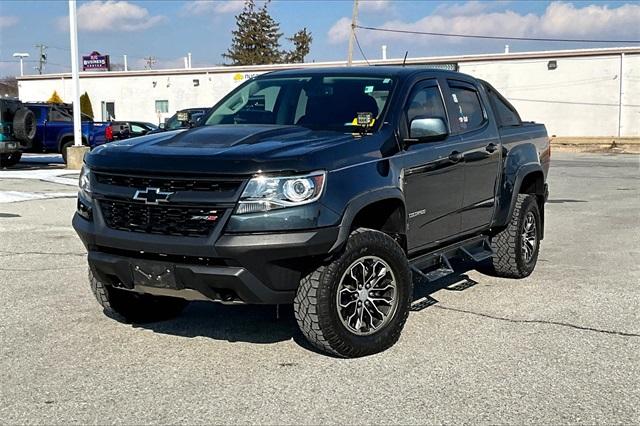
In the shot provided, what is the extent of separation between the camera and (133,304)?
5.54 m

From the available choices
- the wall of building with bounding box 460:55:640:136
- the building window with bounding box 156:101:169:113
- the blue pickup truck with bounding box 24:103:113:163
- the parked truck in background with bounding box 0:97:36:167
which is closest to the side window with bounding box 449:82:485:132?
the parked truck in background with bounding box 0:97:36:167

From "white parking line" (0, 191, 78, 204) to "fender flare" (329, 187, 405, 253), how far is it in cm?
963

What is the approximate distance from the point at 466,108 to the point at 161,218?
3184mm

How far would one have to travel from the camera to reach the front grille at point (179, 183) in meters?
4.38

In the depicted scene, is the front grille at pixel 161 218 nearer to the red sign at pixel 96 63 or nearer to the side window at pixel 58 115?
the side window at pixel 58 115

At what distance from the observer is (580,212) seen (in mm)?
12477

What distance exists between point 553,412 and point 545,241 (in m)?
5.89

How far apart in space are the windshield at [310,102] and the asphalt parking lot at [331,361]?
152 centimetres

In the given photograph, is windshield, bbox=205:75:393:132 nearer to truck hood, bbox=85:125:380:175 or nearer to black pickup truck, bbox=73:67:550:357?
black pickup truck, bbox=73:67:550:357

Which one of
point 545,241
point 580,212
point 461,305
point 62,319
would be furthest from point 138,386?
point 580,212

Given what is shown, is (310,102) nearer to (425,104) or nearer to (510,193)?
(425,104)

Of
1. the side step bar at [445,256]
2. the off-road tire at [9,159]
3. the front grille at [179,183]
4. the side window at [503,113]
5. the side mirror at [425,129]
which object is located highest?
the side window at [503,113]

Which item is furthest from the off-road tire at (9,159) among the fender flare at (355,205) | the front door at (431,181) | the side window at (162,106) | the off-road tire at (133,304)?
the side window at (162,106)

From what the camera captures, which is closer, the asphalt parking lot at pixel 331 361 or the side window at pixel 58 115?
the asphalt parking lot at pixel 331 361
